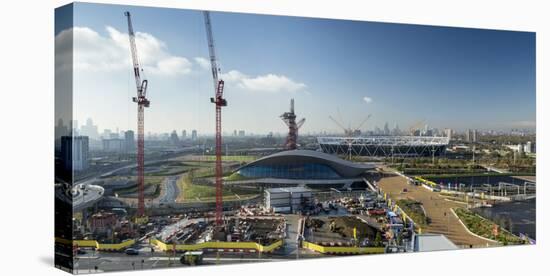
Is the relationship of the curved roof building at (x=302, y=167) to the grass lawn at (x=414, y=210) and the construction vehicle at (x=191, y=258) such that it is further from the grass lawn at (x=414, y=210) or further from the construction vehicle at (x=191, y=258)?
the construction vehicle at (x=191, y=258)

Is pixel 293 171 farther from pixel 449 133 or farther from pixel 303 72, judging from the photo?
pixel 449 133

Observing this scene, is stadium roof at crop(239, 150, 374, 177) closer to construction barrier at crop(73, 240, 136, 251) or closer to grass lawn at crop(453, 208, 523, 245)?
grass lawn at crop(453, 208, 523, 245)

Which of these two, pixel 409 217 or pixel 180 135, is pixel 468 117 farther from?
pixel 180 135

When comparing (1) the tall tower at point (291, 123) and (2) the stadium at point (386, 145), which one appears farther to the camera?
(2) the stadium at point (386, 145)

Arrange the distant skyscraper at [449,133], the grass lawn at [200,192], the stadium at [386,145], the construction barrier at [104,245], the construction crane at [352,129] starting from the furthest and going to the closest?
the distant skyscraper at [449,133]
the stadium at [386,145]
the construction crane at [352,129]
the grass lawn at [200,192]
the construction barrier at [104,245]

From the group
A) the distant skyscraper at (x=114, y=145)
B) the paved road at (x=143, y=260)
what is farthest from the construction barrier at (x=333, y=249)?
the distant skyscraper at (x=114, y=145)

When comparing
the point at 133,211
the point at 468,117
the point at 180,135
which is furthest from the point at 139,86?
the point at 468,117
